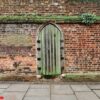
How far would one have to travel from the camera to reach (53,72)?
10.0m

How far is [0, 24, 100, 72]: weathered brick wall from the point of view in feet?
32.7

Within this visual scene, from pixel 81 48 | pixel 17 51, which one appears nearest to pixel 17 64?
pixel 17 51

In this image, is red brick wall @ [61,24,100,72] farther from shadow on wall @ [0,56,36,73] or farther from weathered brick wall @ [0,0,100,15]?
shadow on wall @ [0,56,36,73]

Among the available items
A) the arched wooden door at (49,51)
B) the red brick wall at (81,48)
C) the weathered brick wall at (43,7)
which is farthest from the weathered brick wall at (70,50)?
the weathered brick wall at (43,7)

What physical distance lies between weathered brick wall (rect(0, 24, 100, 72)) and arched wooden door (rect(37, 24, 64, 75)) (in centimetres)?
19

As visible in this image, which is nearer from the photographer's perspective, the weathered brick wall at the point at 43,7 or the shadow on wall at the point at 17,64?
the shadow on wall at the point at 17,64

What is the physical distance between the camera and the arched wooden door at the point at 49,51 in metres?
10.0

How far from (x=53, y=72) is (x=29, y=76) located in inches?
35.9

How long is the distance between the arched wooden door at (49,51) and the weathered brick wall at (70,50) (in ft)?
0.62

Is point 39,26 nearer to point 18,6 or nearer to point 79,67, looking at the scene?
point 18,6

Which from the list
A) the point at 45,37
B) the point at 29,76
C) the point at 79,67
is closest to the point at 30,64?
the point at 29,76

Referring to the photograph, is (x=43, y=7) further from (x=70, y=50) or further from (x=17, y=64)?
(x=17, y=64)

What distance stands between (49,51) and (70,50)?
0.79 metres

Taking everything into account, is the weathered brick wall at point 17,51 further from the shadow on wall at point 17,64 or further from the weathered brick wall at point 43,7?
the weathered brick wall at point 43,7
